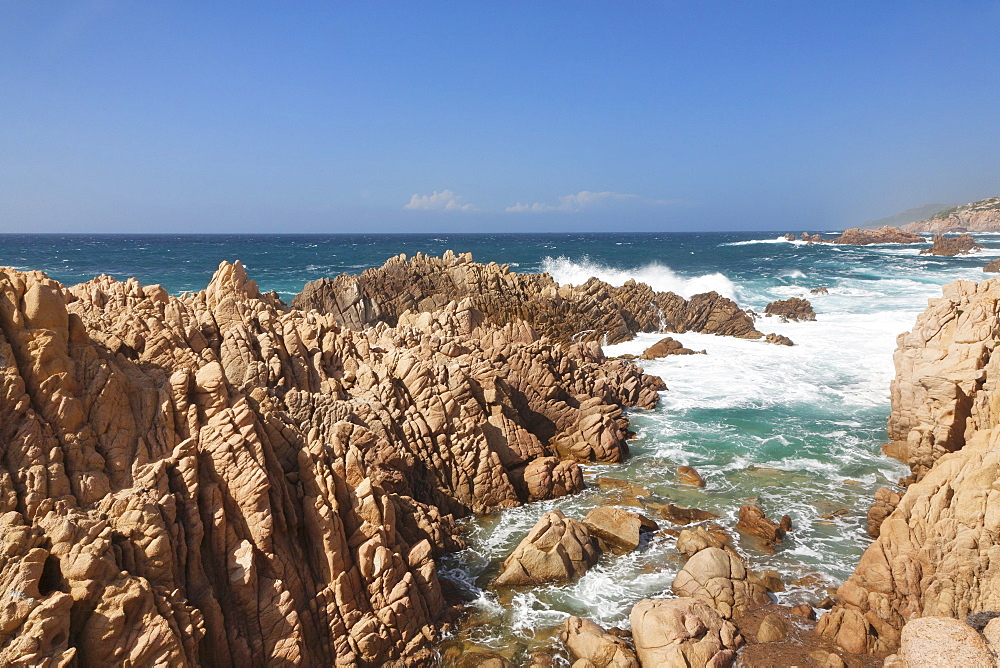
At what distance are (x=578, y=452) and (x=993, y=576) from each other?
12260 millimetres

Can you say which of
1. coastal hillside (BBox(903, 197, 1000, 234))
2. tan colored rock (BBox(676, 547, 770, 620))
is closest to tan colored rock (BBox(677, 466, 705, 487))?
tan colored rock (BBox(676, 547, 770, 620))

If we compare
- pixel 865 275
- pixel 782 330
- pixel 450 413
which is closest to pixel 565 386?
pixel 450 413

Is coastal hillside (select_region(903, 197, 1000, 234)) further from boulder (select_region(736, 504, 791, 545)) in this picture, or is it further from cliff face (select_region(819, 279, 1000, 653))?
cliff face (select_region(819, 279, 1000, 653))

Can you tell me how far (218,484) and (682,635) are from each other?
8.75 meters

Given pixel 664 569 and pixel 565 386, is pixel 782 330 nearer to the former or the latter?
pixel 565 386

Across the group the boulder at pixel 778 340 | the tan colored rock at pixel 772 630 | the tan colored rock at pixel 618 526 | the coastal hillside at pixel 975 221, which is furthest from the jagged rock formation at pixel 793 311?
the coastal hillside at pixel 975 221

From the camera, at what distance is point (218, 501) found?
34.1ft

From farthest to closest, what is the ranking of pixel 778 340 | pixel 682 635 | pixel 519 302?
1. pixel 519 302
2. pixel 778 340
3. pixel 682 635

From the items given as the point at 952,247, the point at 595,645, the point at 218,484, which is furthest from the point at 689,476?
the point at 952,247

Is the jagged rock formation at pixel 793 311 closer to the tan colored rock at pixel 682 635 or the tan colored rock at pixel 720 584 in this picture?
the tan colored rock at pixel 720 584

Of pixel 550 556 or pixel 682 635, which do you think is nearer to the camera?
pixel 682 635

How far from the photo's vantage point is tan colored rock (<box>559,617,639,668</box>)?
10.8 m

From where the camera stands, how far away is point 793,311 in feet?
160

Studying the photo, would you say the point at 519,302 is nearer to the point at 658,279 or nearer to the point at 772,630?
the point at 772,630
